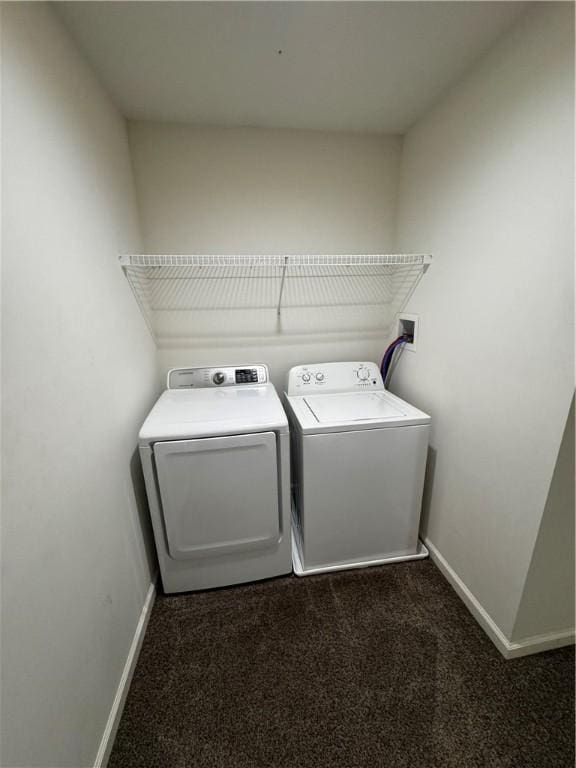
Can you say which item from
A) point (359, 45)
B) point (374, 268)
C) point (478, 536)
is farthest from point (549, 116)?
point (478, 536)

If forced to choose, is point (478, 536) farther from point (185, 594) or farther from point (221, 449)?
point (185, 594)

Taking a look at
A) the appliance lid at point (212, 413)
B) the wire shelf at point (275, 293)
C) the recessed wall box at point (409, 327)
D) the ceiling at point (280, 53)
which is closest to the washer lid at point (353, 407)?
the appliance lid at point (212, 413)

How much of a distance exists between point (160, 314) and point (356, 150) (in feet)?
5.23

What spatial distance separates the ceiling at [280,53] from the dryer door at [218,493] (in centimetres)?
152

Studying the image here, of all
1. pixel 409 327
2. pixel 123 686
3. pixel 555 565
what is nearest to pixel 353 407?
pixel 409 327

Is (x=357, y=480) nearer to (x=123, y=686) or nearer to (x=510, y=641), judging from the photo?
(x=510, y=641)

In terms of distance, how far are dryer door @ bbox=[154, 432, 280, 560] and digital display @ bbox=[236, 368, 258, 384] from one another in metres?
0.63

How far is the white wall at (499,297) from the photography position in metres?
0.96

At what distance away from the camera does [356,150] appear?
185cm

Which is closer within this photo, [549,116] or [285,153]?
[549,116]

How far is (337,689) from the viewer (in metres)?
1.17

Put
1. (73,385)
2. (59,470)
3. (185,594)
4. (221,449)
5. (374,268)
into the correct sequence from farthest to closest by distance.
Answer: (374,268), (185,594), (221,449), (73,385), (59,470)

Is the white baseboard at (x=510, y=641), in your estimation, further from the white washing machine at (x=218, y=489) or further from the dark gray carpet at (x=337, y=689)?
the white washing machine at (x=218, y=489)

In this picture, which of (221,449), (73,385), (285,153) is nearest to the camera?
(73,385)
